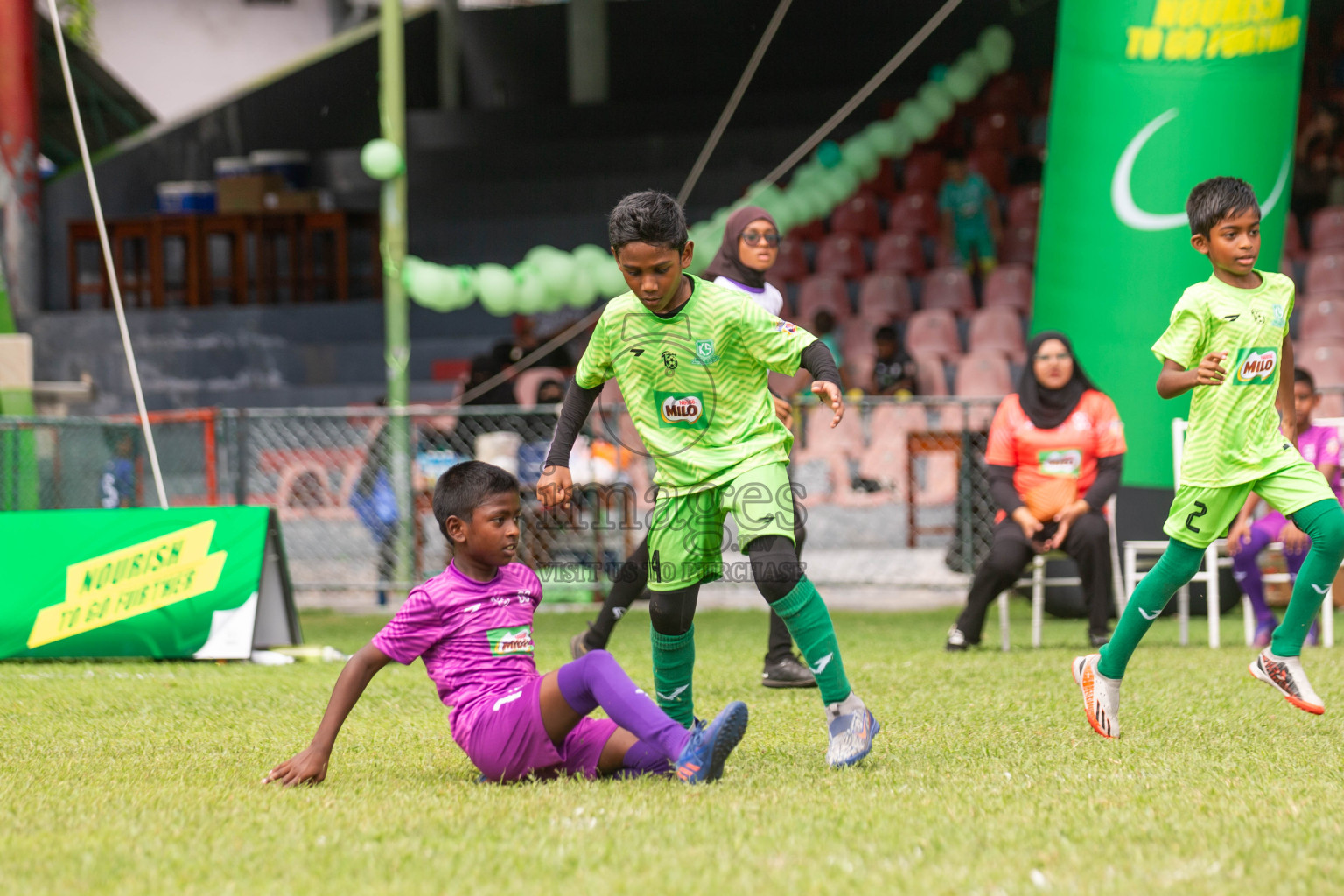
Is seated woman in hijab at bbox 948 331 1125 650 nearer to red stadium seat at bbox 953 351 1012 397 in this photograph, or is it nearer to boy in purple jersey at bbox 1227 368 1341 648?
boy in purple jersey at bbox 1227 368 1341 648

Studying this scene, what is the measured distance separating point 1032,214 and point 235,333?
28.4 ft

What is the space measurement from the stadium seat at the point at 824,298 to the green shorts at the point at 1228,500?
9.93 metres

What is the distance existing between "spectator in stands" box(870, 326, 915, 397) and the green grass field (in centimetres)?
682

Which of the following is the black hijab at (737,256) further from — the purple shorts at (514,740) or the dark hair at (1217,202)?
the purple shorts at (514,740)

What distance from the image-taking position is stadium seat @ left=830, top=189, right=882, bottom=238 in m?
16.1

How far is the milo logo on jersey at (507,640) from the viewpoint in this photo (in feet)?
12.4

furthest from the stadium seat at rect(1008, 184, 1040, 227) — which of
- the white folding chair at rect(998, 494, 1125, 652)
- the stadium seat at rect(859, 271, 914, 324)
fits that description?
the white folding chair at rect(998, 494, 1125, 652)

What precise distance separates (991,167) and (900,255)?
1.68 metres

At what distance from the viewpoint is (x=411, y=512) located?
9.42m

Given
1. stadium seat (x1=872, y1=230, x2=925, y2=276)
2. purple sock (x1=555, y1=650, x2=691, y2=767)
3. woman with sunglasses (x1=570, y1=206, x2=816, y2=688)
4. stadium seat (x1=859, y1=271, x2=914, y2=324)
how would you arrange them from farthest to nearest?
stadium seat (x1=872, y1=230, x2=925, y2=276), stadium seat (x1=859, y1=271, x2=914, y2=324), woman with sunglasses (x1=570, y1=206, x2=816, y2=688), purple sock (x1=555, y1=650, x2=691, y2=767)

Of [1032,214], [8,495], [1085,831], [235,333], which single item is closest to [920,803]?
[1085,831]

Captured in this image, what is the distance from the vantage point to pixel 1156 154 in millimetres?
8828

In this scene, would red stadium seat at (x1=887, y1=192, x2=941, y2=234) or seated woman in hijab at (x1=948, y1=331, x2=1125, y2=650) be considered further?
red stadium seat at (x1=887, y1=192, x2=941, y2=234)

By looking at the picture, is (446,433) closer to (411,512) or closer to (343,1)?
(411,512)
